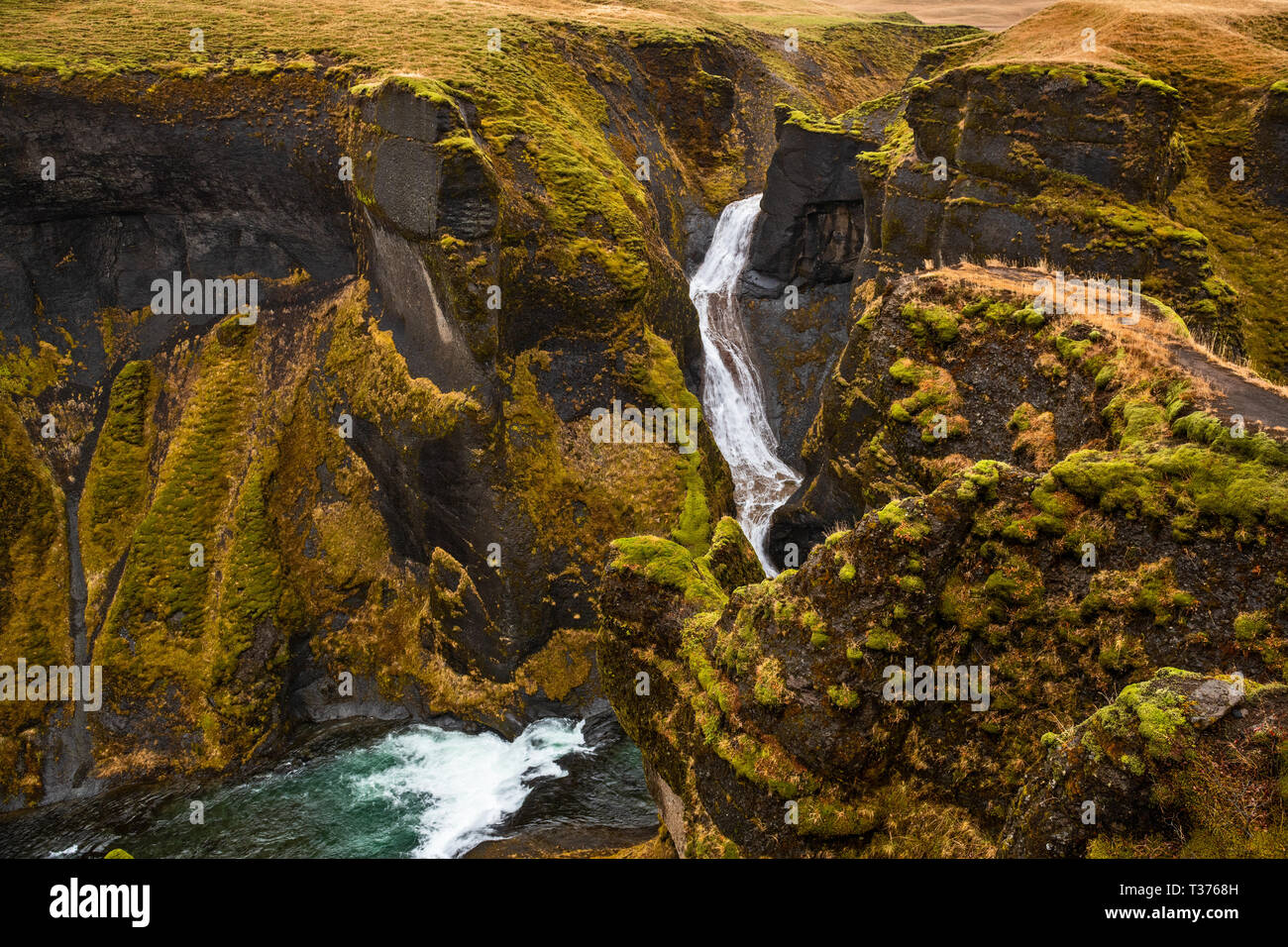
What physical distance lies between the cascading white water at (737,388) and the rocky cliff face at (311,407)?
16.5 ft

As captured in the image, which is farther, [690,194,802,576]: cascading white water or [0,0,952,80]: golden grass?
[690,194,802,576]: cascading white water

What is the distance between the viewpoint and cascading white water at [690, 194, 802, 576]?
3519cm

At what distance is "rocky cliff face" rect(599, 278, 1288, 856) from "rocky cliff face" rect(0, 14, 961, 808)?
45.7 feet

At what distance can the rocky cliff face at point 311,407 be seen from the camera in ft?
89.6

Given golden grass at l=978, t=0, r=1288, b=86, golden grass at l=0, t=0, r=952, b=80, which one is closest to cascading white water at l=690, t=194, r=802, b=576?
golden grass at l=0, t=0, r=952, b=80

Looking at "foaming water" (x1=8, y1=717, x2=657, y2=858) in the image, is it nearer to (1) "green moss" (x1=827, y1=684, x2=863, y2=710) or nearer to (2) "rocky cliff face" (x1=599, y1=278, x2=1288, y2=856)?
(2) "rocky cliff face" (x1=599, y1=278, x2=1288, y2=856)

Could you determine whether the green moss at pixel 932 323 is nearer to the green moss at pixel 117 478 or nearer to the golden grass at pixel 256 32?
the golden grass at pixel 256 32

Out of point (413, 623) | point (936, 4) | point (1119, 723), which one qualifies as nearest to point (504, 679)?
point (413, 623)

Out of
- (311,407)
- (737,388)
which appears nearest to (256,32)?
(311,407)

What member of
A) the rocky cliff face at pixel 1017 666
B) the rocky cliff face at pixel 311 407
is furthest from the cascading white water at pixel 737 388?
the rocky cliff face at pixel 1017 666

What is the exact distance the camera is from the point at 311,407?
31.2 m

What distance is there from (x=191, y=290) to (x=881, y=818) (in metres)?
32.5

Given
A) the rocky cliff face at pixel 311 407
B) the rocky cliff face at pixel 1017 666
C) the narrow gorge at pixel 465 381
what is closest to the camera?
the rocky cliff face at pixel 1017 666

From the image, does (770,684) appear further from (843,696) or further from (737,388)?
(737,388)
